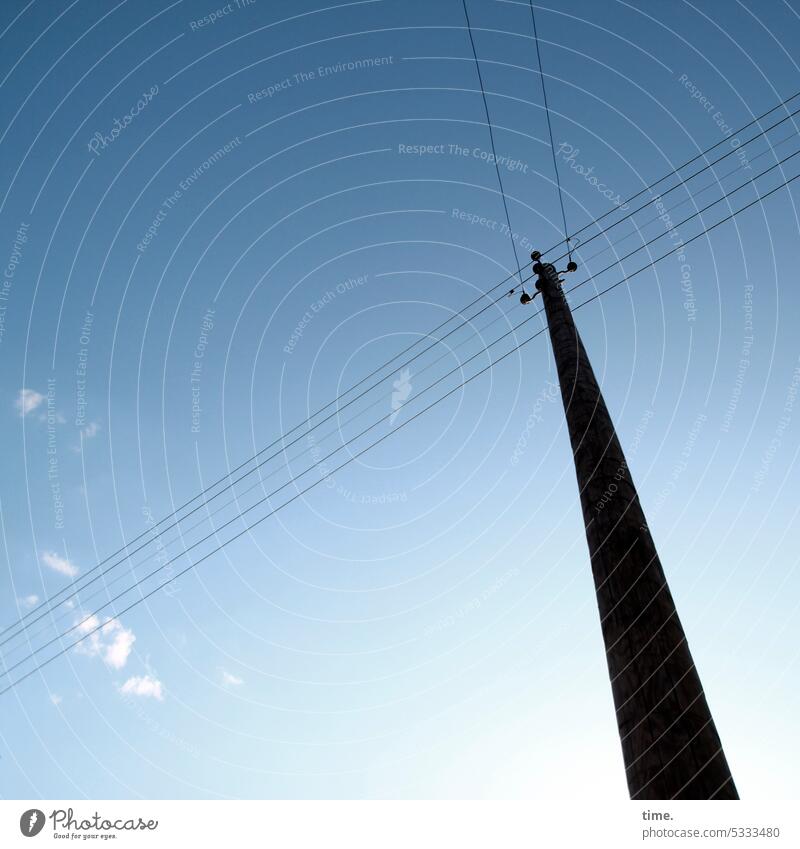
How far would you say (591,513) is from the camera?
3570 mm

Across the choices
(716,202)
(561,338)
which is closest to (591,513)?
(561,338)

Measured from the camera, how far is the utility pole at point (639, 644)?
104 inches

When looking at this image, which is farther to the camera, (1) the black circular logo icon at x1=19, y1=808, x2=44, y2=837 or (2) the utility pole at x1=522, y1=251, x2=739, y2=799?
(1) the black circular logo icon at x1=19, y1=808, x2=44, y2=837

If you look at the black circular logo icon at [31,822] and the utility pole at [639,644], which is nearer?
the utility pole at [639,644]

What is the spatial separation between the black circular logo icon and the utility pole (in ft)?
13.6

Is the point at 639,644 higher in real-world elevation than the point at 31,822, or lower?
higher

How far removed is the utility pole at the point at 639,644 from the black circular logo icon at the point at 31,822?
414cm

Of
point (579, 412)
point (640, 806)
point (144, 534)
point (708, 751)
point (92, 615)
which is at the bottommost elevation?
point (640, 806)

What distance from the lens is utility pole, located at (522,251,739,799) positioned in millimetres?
2635

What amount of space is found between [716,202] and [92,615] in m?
16.0

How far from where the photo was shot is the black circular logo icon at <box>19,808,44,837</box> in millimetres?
3840

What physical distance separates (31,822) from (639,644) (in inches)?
177

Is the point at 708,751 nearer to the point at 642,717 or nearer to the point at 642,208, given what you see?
the point at 642,717

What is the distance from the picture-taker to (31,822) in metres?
3.89
